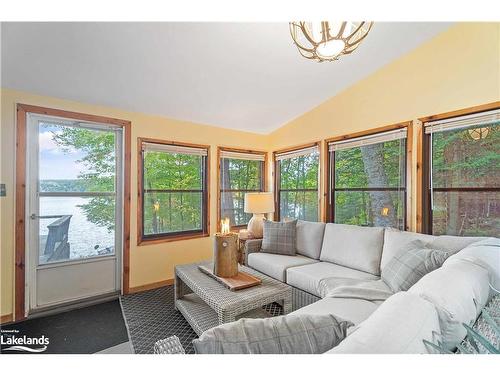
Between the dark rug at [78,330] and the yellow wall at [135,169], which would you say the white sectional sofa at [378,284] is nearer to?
the yellow wall at [135,169]

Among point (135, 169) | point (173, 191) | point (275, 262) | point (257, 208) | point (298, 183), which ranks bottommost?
point (275, 262)

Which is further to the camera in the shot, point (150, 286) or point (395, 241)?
point (150, 286)

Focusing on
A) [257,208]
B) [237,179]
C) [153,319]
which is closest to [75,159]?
[153,319]

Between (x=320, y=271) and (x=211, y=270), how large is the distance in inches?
41.7

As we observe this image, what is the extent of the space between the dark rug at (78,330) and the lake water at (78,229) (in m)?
0.65

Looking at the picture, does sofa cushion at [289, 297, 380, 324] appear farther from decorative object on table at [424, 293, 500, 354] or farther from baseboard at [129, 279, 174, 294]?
baseboard at [129, 279, 174, 294]

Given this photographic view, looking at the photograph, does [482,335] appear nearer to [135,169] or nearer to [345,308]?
[345,308]

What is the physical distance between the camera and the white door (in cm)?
254

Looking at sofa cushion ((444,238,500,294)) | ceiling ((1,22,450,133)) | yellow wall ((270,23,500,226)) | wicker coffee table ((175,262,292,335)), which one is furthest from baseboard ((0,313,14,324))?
yellow wall ((270,23,500,226))

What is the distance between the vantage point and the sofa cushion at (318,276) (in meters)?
2.14

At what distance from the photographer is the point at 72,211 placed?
9.05ft

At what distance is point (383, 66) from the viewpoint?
271 centimetres

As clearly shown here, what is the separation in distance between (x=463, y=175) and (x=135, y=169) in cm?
354
